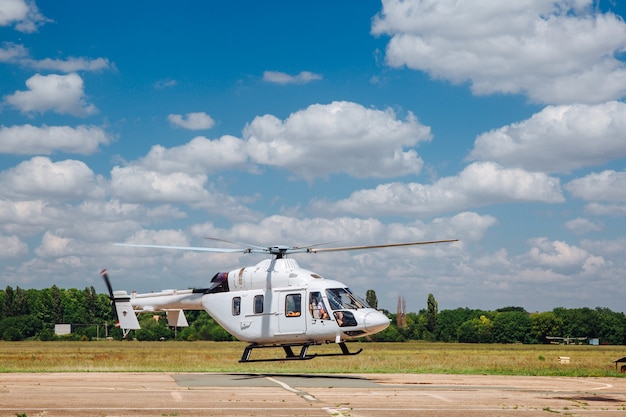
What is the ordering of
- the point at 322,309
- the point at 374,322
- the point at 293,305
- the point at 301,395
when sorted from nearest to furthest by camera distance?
the point at 301,395 → the point at 374,322 → the point at 322,309 → the point at 293,305

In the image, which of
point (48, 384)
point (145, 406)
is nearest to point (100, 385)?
point (48, 384)

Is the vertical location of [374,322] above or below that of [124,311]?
below

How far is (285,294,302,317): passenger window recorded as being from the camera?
3372 cm

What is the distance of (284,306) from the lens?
34.0m

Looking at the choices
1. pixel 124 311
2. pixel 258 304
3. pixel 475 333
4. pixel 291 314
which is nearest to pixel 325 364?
pixel 124 311

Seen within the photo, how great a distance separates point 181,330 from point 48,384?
9312cm

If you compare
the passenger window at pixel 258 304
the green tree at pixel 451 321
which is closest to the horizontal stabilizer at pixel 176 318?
the passenger window at pixel 258 304

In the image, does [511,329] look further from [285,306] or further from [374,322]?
[374,322]

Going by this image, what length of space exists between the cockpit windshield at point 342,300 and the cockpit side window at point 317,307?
0.33 m

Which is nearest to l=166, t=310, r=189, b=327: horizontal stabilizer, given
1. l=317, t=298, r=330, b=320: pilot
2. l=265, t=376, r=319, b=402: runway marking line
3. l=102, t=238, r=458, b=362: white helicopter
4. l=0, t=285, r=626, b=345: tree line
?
l=102, t=238, r=458, b=362: white helicopter

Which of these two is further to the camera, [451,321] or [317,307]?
[451,321]

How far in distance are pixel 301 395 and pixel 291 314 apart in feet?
29.4

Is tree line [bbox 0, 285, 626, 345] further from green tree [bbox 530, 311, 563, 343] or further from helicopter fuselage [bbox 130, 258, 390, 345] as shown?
helicopter fuselage [bbox 130, 258, 390, 345]

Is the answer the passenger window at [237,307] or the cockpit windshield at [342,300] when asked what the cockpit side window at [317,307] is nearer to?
the cockpit windshield at [342,300]
